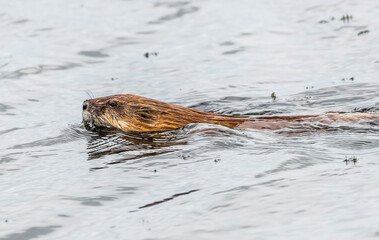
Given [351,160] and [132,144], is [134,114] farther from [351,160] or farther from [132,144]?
[351,160]

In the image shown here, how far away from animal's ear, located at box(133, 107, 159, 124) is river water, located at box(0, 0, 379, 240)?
353mm

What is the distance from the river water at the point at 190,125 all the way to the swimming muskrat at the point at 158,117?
245 millimetres

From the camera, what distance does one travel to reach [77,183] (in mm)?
9070

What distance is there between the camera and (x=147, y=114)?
38.0 feet

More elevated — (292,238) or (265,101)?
(265,101)

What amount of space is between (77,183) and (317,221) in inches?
138

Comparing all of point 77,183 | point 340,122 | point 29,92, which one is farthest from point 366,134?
point 29,92

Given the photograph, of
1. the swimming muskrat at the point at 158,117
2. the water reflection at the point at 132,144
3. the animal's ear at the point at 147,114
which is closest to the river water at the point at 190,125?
the water reflection at the point at 132,144

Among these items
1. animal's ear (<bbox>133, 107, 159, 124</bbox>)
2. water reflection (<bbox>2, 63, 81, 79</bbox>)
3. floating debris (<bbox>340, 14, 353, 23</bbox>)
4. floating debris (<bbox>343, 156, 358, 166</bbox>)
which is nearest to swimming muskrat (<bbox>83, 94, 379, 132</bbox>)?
animal's ear (<bbox>133, 107, 159, 124</bbox>)

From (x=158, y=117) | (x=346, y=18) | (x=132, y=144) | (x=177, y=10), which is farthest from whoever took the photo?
(x=177, y=10)

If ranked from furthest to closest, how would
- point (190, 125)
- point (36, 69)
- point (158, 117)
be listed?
point (36, 69) → point (158, 117) → point (190, 125)

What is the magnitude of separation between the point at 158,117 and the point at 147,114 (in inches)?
8.0

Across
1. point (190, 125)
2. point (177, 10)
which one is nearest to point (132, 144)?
point (190, 125)

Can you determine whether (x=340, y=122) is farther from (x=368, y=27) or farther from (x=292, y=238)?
(x=368, y=27)
